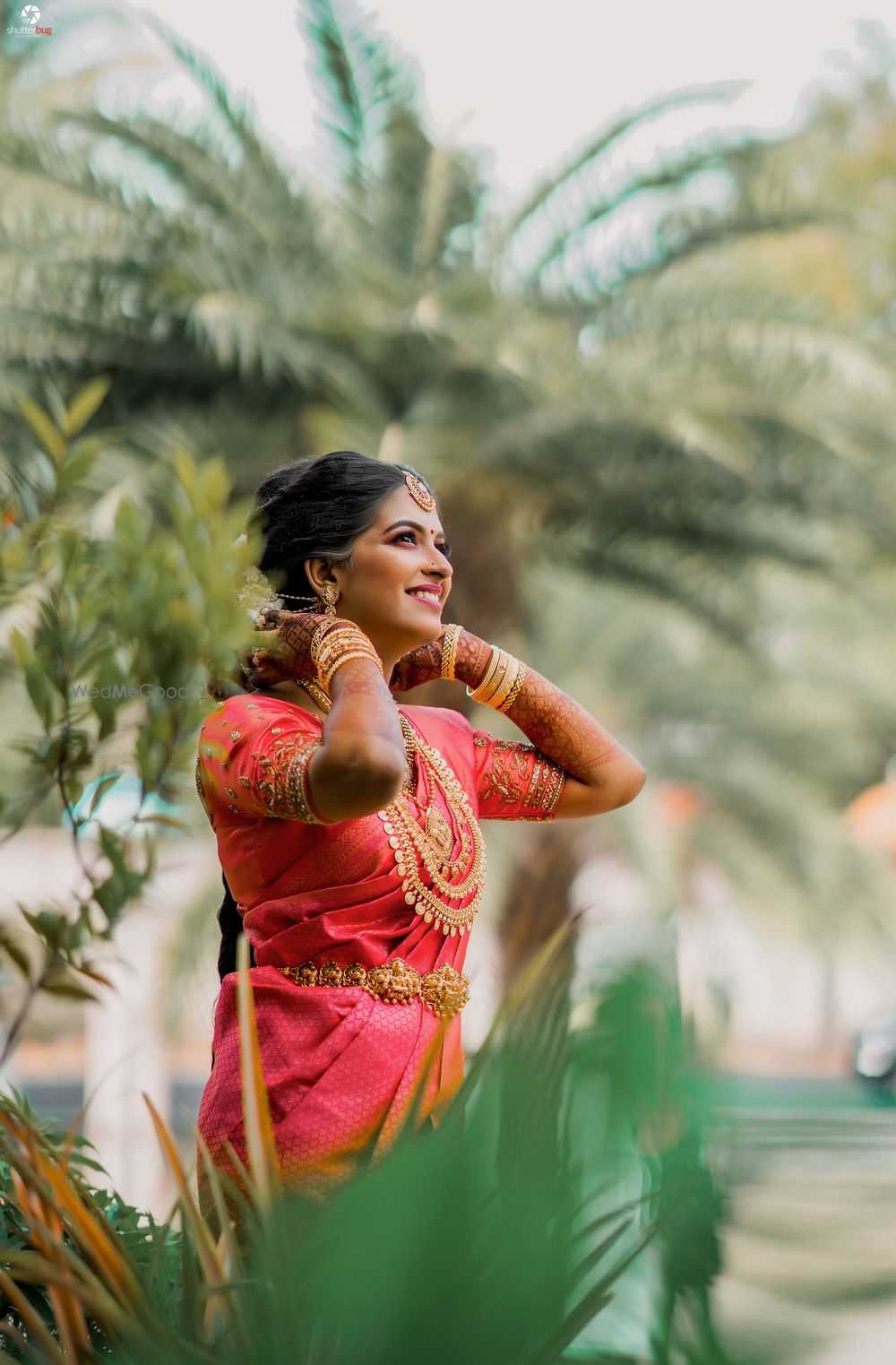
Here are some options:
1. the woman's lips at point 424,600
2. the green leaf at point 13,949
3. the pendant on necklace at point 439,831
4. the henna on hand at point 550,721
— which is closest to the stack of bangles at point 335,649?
the woman's lips at point 424,600

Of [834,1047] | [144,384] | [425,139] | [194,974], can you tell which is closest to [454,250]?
[425,139]

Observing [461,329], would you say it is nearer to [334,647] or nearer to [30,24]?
[30,24]

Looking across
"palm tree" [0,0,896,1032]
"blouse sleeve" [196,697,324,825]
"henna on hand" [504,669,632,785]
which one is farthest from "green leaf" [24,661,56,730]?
"palm tree" [0,0,896,1032]

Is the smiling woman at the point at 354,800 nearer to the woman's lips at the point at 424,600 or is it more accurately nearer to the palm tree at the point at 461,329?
the woman's lips at the point at 424,600

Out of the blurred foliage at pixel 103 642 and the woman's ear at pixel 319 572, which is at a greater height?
the woman's ear at pixel 319 572

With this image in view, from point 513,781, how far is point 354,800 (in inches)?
23.9

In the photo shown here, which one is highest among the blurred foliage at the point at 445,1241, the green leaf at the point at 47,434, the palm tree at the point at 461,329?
the palm tree at the point at 461,329

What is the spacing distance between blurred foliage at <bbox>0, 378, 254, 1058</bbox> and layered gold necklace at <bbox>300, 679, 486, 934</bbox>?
0.45m

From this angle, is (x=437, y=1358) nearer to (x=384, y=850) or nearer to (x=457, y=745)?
(x=384, y=850)

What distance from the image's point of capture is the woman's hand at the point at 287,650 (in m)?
2.00

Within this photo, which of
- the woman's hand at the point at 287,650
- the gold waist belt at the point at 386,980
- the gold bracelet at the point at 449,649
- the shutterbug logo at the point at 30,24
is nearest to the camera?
the gold waist belt at the point at 386,980

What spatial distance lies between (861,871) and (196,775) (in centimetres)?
899

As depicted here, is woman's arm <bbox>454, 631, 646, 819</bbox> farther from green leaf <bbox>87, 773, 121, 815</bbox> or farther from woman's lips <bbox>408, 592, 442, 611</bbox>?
green leaf <bbox>87, 773, 121, 815</bbox>

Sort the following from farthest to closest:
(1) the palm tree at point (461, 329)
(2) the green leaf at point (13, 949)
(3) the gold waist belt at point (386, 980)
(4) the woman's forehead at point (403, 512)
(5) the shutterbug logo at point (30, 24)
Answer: (1) the palm tree at point (461, 329)
(5) the shutterbug logo at point (30, 24)
(4) the woman's forehead at point (403, 512)
(3) the gold waist belt at point (386, 980)
(2) the green leaf at point (13, 949)
